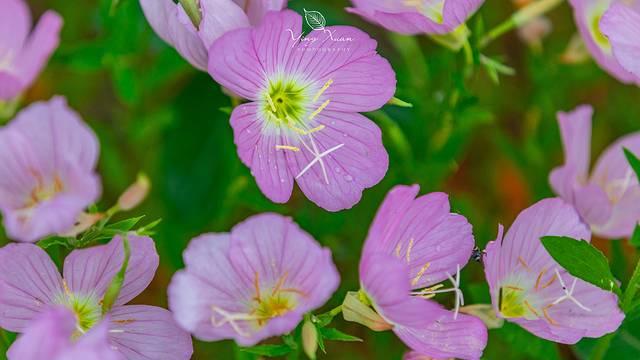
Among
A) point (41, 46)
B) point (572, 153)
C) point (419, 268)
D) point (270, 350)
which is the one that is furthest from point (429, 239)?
point (41, 46)

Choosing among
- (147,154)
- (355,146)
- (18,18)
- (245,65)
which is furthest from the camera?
(147,154)

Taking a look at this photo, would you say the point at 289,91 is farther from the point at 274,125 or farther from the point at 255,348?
the point at 255,348

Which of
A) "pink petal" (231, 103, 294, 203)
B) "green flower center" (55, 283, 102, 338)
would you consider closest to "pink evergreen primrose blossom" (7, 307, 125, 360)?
"green flower center" (55, 283, 102, 338)

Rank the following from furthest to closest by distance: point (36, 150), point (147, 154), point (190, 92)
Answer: point (147, 154)
point (190, 92)
point (36, 150)

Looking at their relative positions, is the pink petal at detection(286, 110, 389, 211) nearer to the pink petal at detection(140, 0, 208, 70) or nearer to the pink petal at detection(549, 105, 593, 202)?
the pink petal at detection(140, 0, 208, 70)

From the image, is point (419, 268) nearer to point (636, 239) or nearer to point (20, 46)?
point (636, 239)

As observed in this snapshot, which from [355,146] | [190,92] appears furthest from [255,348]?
[190,92]
